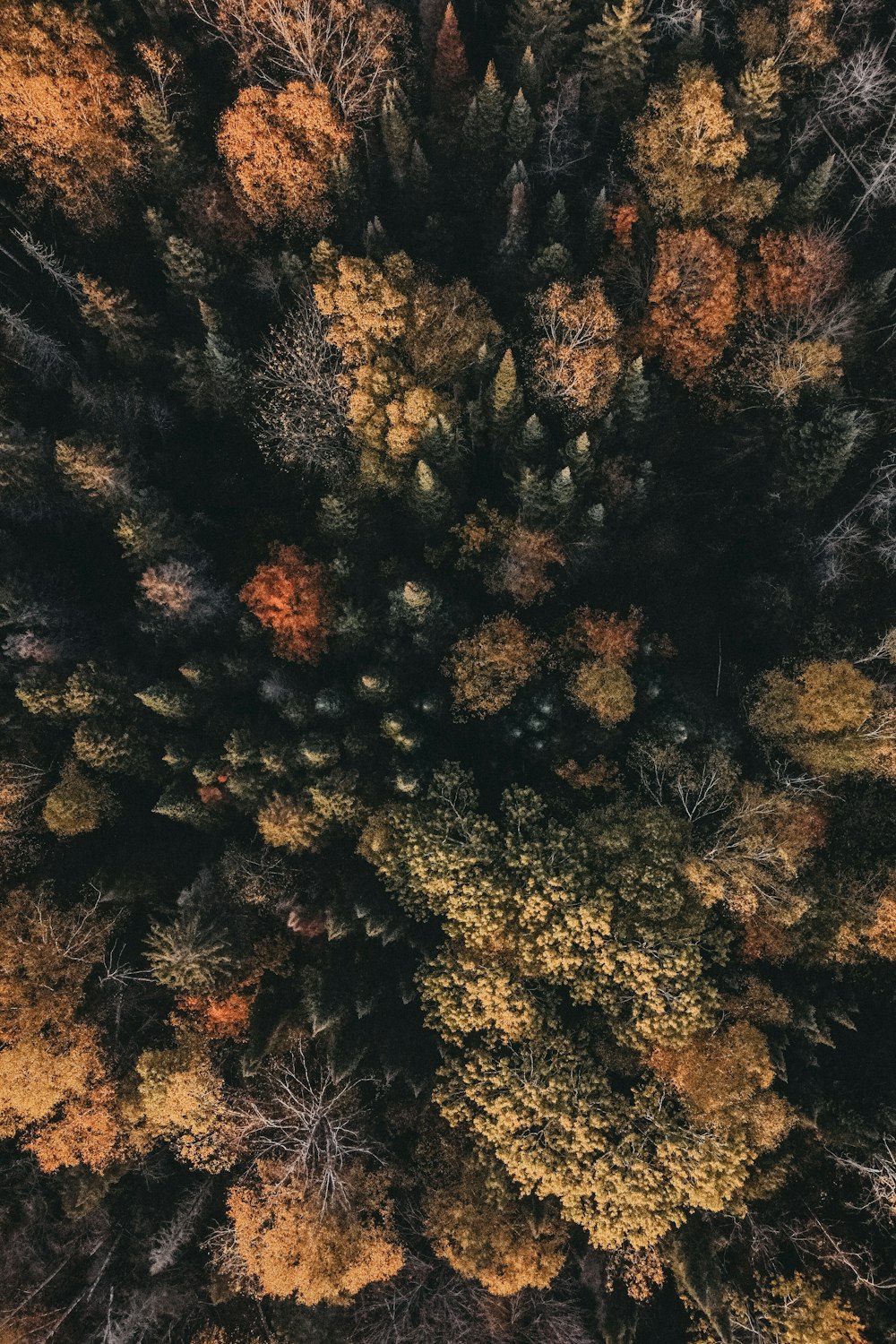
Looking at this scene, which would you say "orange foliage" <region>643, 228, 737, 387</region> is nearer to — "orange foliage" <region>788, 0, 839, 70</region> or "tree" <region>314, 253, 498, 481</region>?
"tree" <region>314, 253, 498, 481</region>

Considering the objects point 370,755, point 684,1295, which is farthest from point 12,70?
point 684,1295

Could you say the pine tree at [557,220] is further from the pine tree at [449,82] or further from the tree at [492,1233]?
the tree at [492,1233]

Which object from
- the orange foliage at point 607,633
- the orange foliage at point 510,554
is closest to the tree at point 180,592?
the orange foliage at point 510,554

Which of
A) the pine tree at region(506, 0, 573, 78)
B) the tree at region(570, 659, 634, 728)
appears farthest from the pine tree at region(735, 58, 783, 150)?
the tree at region(570, 659, 634, 728)

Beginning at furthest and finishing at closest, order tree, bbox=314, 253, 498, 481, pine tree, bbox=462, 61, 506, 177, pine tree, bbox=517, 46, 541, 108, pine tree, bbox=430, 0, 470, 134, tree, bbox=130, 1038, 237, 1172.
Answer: pine tree, bbox=430, 0, 470, 134
tree, bbox=314, 253, 498, 481
pine tree, bbox=462, 61, 506, 177
pine tree, bbox=517, 46, 541, 108
tree, bbox=130, 1038, 237, 1172

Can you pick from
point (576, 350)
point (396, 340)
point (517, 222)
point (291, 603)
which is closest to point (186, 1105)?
point (291, 603)

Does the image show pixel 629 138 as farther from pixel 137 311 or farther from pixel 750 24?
pixel 137 311

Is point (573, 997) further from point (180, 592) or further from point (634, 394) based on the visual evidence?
point (634, 394)
